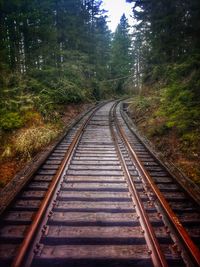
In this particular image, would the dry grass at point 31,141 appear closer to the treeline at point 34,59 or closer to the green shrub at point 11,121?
the green shrub at point 11,121

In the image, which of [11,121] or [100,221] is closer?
[100,221]

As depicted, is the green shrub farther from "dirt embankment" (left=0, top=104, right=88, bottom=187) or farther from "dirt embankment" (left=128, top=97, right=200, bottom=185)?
"dirt embankment" (left=128, top=97, right=200, bottom=185)

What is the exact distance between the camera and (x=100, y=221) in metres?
4.78

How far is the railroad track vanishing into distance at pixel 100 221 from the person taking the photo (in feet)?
12.3

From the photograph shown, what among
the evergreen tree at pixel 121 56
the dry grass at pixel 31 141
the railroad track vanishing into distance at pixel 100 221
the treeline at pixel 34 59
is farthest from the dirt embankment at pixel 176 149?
the evergreen tree at pixel 121 56

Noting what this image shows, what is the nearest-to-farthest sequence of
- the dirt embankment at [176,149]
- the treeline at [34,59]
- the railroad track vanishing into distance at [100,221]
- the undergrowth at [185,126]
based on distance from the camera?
the railroad track vanishing into distance at [100,221] < the dirt embankment at [176,149] < the undergrowth at [185,126] < the treeline at [34,59]

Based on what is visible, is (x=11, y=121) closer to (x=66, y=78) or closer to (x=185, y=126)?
(x=185, y=126)

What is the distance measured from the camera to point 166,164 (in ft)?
27.0

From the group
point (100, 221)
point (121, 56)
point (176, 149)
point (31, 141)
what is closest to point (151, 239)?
point (100, 221)

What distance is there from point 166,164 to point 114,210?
3630 mm

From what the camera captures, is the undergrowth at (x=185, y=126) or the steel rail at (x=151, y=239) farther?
the undergrowth at (x=185, y=126)

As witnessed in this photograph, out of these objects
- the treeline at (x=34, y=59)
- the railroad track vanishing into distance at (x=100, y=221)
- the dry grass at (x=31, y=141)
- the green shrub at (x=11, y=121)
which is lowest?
the railroad track vanishing into distance at (x=100, y=221)

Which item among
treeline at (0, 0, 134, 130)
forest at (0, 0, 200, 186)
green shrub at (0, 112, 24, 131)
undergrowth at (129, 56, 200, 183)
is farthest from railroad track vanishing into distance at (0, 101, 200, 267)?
treeline at (0, 0, 134, 130)

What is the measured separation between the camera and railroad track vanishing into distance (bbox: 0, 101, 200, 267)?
3752 millimetres
